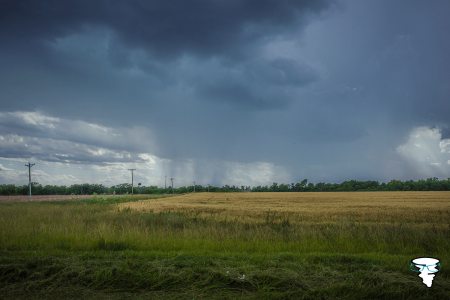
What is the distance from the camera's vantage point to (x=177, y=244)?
31.2ft

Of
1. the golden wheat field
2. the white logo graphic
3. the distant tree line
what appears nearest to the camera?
the white logo graphic

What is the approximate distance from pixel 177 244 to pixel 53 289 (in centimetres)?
478

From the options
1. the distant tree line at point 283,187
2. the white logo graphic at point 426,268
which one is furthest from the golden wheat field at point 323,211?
the distant tree line at point 283,187

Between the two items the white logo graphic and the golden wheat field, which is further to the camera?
the golden wheat field

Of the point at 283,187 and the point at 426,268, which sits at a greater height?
the point at 426,268

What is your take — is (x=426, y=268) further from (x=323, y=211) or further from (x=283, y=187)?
(x=283, y=187)

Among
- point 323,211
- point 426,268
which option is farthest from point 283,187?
point 426,268

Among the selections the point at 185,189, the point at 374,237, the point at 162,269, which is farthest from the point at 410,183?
the point at 162,269

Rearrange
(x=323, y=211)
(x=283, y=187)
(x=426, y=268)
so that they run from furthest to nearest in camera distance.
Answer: (x=283, y=187) → (x=323, y=211) → (x=426, y=268)

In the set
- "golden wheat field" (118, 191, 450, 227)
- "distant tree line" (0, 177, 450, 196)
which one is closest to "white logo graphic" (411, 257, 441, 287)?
"golden wheat field" (118, 191, 450, 227)

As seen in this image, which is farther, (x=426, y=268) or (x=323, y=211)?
(x=323, y=211)

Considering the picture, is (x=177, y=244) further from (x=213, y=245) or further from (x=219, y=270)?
(x=219, y=270)

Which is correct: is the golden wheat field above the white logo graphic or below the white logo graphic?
below

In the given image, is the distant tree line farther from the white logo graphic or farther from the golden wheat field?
the white logo graphic
